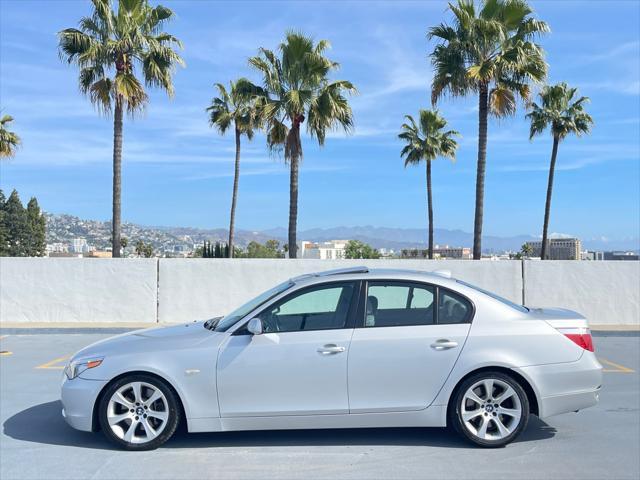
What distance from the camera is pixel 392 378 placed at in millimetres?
5426

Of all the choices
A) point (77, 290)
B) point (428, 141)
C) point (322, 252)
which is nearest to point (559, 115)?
point (428, 141)

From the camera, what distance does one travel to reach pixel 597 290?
1559 cm

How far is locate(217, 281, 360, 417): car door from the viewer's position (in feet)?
17.6

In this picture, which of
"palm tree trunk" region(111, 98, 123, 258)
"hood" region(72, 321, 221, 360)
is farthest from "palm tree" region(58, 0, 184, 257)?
"hood" region(72, 321, 221, 360)

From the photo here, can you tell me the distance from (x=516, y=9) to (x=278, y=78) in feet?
24.4

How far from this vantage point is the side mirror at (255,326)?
539 cm

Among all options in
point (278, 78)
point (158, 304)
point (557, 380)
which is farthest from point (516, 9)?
point (557, 380)

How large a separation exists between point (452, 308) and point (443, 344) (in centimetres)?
37

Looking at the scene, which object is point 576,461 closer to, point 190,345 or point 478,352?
point 478,352

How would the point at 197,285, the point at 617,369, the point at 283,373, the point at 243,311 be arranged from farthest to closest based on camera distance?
the point at 197,285 < the point at 617,369 < the point at 243,311 < the point at 283,373

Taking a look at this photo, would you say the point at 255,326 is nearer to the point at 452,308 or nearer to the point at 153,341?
the point at 153,341

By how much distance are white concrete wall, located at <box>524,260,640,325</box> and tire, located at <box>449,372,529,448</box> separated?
1065cm

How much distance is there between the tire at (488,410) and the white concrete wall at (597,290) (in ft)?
34.9

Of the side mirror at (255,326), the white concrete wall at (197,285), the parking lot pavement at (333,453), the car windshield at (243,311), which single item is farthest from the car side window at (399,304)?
the white concrete wall at (197,285)
